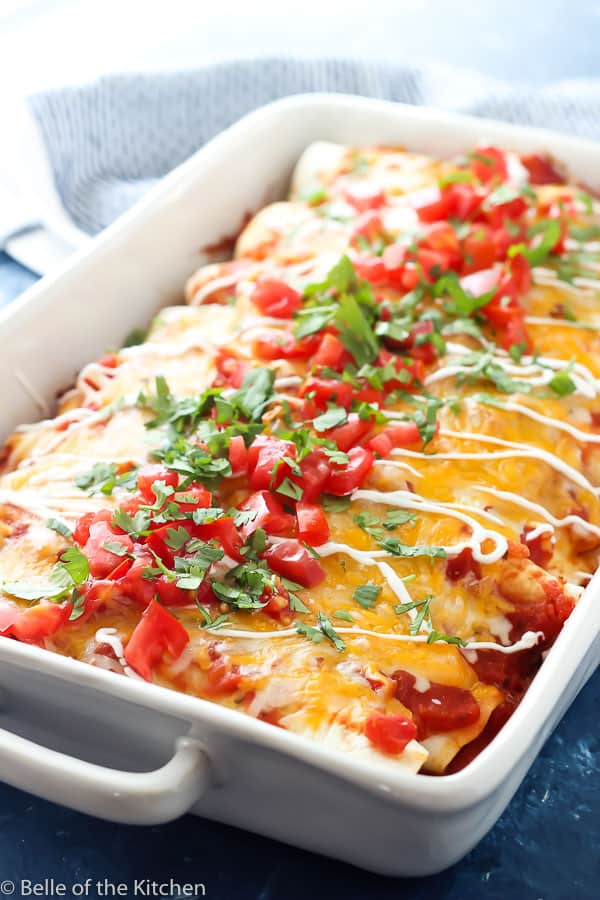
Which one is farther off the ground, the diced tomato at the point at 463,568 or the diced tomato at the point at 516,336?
the diced tomato at the point at 516,336

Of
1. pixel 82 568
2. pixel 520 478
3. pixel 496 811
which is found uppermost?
pixel 82 568

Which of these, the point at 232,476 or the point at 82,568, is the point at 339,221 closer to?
A: the point at 232,476

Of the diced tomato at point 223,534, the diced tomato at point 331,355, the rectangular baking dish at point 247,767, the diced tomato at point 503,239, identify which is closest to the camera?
the rectangular baking dish at point 247,767

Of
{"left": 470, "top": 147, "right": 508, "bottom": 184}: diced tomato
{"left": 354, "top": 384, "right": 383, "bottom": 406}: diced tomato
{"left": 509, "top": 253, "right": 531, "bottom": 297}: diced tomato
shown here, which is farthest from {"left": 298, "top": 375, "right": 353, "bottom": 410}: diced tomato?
{"left": 470, "top": 147, "right": 508, "bottom": 184}: diced tomato

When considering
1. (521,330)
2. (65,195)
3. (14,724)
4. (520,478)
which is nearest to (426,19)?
(65,195)

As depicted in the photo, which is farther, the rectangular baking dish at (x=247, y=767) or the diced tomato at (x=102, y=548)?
the diced tomato at (x=102, y=548)

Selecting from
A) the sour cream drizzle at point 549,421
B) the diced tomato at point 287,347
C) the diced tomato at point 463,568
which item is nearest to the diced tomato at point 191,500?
the diced tomato at point 463,568

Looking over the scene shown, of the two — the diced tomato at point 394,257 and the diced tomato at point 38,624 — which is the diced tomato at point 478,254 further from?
the diced tomato at point 38,624

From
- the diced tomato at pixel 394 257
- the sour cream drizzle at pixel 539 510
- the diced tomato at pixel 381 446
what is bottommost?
the sour cream drizzle at pixel 539 510
